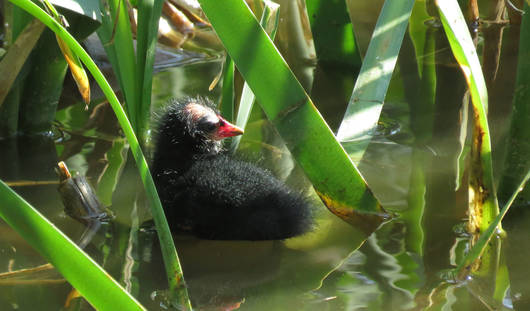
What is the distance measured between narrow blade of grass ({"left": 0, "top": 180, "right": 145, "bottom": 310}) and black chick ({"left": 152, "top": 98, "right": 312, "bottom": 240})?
117cm

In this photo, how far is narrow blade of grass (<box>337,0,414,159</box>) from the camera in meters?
3.30

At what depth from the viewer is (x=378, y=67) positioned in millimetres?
3346

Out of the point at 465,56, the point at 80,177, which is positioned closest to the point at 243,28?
the point at 465,56

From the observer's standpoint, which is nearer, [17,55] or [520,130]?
[520,130]

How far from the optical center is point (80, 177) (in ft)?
10.8

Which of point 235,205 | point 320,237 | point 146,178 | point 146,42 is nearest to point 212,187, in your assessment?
point 235,205

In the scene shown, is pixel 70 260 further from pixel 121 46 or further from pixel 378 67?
pixel 378 67

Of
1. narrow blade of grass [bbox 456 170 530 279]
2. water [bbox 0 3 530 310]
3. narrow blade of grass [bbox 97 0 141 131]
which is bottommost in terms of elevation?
water [bbox 0 3 530 310]

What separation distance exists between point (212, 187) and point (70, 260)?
122 cm

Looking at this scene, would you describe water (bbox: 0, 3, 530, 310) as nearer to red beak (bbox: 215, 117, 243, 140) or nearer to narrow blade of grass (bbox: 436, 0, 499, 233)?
narrow blade of grass (bbox: 436, 0, 499, 233)

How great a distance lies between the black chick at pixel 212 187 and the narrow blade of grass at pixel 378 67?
44 cm

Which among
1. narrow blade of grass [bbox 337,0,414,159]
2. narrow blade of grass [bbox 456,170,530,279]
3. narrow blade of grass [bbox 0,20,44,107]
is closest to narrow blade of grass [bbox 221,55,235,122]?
narrow blade of grass [bbox 337,0,414,159]

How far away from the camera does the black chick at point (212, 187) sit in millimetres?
3090

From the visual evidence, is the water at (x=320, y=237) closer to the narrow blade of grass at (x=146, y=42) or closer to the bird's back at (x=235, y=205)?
the bird's back at (x=235, y=205)
